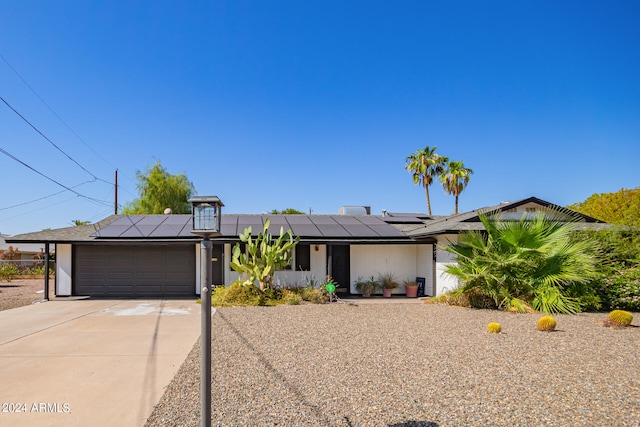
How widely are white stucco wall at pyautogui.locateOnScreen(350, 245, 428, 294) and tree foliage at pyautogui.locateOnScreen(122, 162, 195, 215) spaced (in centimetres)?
1899

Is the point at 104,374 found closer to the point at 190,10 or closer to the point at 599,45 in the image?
the point at 190,10

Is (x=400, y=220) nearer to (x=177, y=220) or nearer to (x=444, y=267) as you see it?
(x=444, y=267)

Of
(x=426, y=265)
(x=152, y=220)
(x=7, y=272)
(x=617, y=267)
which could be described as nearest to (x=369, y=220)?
(x=426, y=265)

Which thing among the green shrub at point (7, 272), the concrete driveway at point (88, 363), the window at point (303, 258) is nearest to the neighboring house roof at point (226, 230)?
the window at point (303, 258)

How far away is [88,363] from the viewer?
5320mm

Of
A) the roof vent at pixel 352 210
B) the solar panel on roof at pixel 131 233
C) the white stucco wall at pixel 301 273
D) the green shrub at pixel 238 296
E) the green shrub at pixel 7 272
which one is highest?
the roof vent at pixel 352 210

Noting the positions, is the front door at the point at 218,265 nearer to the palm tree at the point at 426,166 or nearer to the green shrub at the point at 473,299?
the green shrub at the point at 473,299

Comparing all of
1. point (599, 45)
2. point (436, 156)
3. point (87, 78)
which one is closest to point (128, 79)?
point (87, 78)

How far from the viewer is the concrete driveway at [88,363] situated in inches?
146

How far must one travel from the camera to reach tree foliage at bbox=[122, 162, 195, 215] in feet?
95.1

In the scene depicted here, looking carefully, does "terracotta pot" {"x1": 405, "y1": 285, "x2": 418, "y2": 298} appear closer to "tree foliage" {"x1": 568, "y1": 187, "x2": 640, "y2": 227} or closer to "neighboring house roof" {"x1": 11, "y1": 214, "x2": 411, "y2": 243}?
"neighboring house roof" {"x1": 11, "y1": 214, "x2": 411, "y2": 243}

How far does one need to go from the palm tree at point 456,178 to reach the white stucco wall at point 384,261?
1412 centimetres

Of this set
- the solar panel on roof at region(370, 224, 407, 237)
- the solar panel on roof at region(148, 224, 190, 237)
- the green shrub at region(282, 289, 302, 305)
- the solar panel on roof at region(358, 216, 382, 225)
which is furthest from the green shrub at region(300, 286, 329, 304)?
the solar panel on roof at region(148, 224, 190, 237)

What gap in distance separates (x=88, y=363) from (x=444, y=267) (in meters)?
10.5
